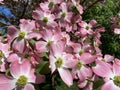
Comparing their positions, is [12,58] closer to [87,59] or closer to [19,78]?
[19,78]

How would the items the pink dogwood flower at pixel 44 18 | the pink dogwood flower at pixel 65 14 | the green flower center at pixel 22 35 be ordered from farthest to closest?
1. the pink dogwood flower at pixel 65 14
2. the pink dogwood flower at pixel 44 18
3. the green flower center at pixel 22 35

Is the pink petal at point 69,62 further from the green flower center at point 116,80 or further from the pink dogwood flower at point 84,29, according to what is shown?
the pink dogwood flower at point 84,29

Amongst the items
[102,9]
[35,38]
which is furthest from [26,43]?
[102,9]

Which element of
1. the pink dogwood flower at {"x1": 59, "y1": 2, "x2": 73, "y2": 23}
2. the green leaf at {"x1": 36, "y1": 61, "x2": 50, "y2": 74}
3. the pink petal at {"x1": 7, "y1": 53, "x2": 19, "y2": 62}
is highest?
the pink dogwood flower at {"x1": 59, "y1": 2, "x2": 73, "y2": 23}

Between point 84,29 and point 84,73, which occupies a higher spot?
point 84,29

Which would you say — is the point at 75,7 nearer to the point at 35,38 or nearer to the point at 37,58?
the point at 35,38

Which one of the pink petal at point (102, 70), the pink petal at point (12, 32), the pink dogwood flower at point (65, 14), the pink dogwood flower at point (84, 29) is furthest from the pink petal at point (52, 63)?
the pink dogwood flower at point (84, 29)

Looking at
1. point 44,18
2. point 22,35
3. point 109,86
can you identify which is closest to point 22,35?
point 22,35

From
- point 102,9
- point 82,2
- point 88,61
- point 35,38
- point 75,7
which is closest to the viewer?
point 88,61

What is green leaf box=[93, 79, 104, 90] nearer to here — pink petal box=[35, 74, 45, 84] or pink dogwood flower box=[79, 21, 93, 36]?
pink petal box=[35, 74, 45, 84]

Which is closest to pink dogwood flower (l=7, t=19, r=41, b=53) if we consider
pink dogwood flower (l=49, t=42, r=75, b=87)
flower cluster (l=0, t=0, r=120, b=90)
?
flower cluster (l=0, t=0, r=120, b=90)

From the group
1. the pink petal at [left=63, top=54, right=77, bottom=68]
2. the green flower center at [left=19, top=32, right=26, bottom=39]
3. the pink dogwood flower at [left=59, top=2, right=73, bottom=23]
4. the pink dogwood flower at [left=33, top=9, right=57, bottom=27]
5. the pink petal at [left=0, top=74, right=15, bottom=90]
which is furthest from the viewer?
the pink dogwood flower at [left=59, top=2, right=73, bottom=23]

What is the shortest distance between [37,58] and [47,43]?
110 millimetres

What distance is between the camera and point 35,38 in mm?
1256
